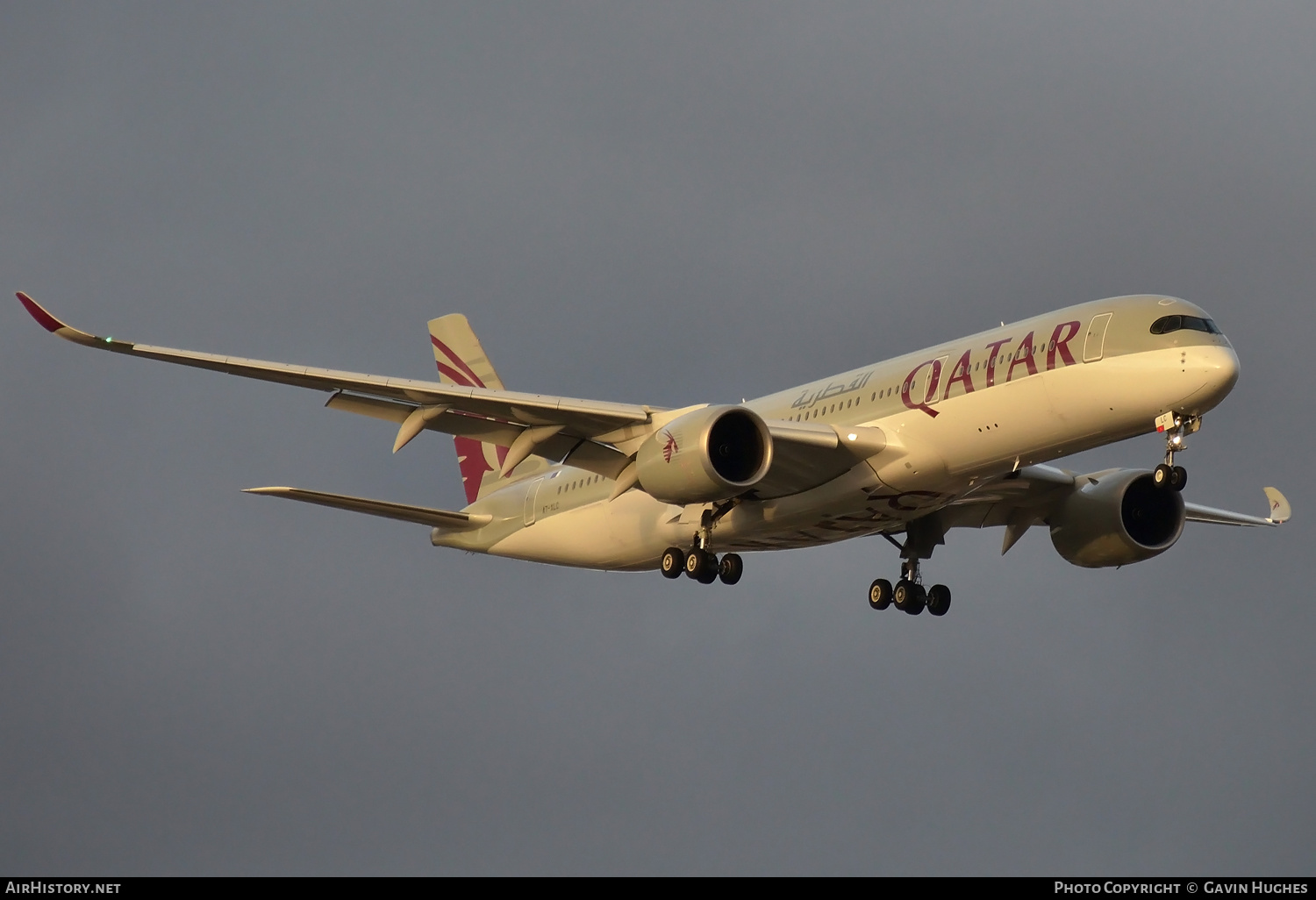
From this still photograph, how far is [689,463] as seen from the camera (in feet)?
120

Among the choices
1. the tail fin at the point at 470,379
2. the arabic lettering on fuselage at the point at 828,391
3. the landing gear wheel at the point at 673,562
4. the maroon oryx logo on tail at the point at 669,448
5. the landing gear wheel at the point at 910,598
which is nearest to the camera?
the maroon oryx logo on tail at the point at 669,448

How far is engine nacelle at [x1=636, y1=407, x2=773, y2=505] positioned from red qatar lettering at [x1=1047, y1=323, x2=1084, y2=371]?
5.78 metres

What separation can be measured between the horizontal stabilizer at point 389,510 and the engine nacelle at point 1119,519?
1458 centimetres

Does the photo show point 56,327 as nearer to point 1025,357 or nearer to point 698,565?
point 698,565

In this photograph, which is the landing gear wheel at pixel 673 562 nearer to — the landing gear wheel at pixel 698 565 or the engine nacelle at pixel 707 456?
the landing gear wheel at pixel 698 565

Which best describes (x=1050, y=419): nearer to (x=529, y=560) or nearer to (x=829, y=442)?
(x=829, y=442)

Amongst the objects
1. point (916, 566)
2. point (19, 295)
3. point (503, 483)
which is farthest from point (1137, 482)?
point (19, 295)

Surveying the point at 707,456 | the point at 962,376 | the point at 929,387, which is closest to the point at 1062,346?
the point at 962,376

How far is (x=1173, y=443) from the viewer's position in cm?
3488

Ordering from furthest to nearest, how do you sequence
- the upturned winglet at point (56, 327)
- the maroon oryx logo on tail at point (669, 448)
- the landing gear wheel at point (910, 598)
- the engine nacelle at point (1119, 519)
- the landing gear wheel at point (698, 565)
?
1. the landing gear wheel at point (910, 598)
2. the engine nacelle at point (1119, 519)
3. the landing gear wheel at point (698, 565)
4. the maroon oryx logo on tail at point (669, 448)
5. the upturned winglet at point (56, 327)

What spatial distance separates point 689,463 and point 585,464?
4.38 metres

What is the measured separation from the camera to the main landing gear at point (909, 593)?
4331cm

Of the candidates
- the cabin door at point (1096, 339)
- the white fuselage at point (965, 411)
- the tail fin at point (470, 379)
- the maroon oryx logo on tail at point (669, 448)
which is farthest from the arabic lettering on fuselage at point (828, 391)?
the tail fin at point (470, 379)

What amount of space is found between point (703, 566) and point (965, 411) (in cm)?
726
